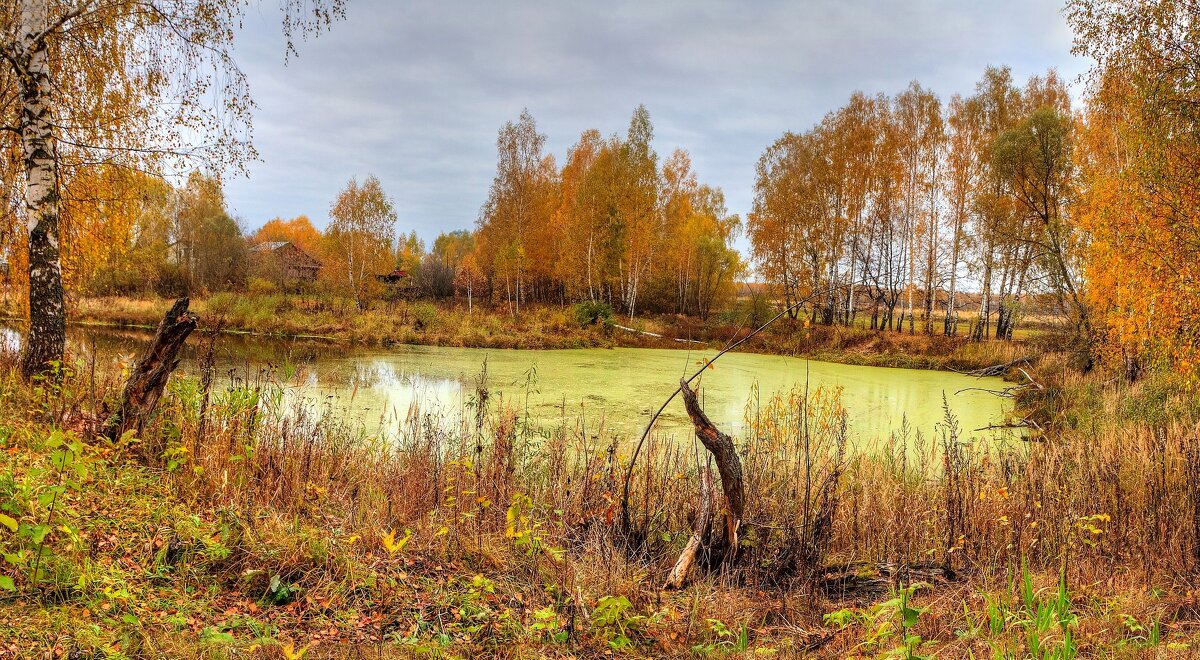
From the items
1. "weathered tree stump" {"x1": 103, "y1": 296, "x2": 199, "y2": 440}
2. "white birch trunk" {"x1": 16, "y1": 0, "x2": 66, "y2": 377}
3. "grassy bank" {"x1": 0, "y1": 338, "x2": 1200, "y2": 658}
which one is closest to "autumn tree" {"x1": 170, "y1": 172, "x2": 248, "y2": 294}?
"white birch trunk" {"x1": 16, "y1": 0, "x2": 66, "y2": 377}

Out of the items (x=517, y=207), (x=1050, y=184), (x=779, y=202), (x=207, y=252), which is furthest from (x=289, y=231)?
(x=1050, y=184)

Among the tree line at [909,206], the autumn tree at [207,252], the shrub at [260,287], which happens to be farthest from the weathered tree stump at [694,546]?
the autumn tree at [207,252]

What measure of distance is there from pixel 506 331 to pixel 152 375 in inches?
592

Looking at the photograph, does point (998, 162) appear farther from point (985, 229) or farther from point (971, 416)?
point (971, 416)

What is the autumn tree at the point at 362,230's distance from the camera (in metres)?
22.8

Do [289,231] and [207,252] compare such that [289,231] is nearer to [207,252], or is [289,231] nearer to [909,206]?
[207,252]

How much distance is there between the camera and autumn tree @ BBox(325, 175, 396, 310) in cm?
2275

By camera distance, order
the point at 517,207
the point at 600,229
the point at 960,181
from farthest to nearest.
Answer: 1. the point at 517,207
2. the point at 600,229
3. the point at 960,181

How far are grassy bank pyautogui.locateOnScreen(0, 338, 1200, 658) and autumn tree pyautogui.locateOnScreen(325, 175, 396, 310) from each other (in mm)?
19646

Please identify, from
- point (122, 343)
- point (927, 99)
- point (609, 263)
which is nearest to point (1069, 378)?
point (927, 99)

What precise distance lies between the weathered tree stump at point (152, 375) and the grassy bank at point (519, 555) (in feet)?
0.36

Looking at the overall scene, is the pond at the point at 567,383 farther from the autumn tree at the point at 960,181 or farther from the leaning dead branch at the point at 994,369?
the autumn tree at the point at 960,181

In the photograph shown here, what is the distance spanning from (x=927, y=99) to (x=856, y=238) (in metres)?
5.03

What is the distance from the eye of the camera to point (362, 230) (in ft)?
75.4
